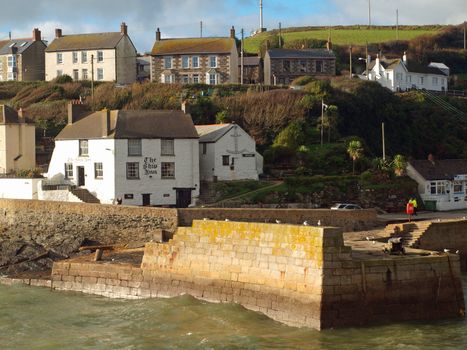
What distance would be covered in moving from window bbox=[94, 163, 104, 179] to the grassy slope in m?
52.6

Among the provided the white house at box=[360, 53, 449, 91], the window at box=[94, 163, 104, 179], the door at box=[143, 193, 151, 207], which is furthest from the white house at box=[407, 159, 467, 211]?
the white house at box=[360, 53, 449, 91]

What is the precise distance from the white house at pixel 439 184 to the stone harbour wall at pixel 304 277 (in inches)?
880

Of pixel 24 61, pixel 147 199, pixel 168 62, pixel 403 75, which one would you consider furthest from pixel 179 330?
pixel 24 61

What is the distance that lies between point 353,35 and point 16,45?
46.7m

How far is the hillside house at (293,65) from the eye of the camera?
68.9 m

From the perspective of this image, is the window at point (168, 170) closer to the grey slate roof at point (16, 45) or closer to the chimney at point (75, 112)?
the chimney at point (75, 112)

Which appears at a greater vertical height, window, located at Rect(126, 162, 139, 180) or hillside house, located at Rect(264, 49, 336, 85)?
hillside house, located at Rect(264, 49, 336, 85)

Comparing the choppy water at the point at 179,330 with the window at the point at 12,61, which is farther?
the window at the point at 12,61

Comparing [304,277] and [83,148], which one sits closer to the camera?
[304,277]

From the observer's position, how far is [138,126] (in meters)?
42.9

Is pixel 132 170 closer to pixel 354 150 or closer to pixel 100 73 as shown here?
pixel 354 150

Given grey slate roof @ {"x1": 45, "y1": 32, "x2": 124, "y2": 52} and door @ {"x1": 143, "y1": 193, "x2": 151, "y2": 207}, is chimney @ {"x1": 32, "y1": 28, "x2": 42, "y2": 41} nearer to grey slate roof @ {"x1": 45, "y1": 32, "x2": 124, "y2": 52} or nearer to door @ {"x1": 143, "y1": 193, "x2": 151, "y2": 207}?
grey slate roof @ {"x1": 45, "y1": 32, "x2": 124, "y2": 52}

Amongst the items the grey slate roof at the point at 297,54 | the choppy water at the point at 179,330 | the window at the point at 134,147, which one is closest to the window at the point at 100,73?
the grey slate roof at the point at 297,54

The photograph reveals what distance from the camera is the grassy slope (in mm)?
98819
